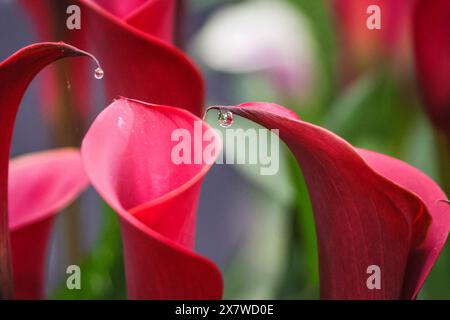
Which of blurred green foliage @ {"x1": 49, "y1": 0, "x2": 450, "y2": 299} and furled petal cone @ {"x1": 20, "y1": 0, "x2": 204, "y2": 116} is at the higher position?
furled petal cone @ {"x1": 20, "y1": 0, "x2": 204, "y2": 116}

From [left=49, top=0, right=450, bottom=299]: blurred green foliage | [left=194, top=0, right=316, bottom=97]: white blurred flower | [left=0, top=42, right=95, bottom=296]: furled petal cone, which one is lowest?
[left=49, top=0, right=450, bottom=299]: blurred green foliage

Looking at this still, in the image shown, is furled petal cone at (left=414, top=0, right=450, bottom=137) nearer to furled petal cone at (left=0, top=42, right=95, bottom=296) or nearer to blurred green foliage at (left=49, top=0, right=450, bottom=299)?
blurred green foliage at (left=49, top=0, right=450, bottom=299)

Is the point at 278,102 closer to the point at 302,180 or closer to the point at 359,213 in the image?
the point at 302,180

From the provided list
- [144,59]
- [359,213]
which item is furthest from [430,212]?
[144,59]

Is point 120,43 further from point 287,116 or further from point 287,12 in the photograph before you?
point 287,12

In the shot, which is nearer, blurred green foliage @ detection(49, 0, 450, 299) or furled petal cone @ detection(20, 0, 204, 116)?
furled petal cone @ detection(20, 0, 204, 116)

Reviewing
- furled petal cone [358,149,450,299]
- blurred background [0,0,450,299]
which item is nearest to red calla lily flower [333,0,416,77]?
blurred background [0,0,450,299]

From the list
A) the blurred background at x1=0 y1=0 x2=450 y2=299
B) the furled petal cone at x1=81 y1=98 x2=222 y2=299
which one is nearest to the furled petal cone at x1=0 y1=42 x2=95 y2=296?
the furled petal cone at x1=81 y1=98 x2=222 y2=299

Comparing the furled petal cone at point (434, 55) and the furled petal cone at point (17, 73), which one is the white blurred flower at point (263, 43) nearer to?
the furled petal cone at point (434, 55)
